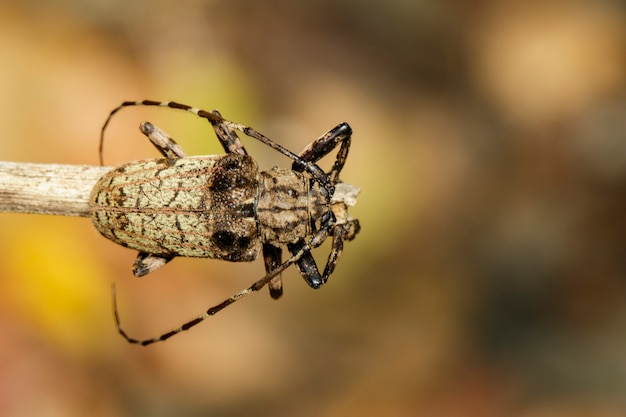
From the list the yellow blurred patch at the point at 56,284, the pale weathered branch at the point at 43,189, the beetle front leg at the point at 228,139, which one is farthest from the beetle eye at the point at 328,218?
the yellow blurred patch at the point at 56,284

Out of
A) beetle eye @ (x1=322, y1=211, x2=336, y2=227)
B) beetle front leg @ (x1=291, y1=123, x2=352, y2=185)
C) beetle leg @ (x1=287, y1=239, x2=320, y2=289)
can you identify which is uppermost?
beetle front leg @ (x1=291, y1=123, x2=352, y2=185)

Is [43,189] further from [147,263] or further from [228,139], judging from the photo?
[228,139]

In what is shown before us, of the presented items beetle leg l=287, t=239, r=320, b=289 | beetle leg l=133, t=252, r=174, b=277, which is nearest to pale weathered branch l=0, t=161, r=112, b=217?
beetle leg l=133, t=252, r=174, b=277

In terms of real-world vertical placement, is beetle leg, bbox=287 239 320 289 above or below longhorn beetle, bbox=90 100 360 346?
below

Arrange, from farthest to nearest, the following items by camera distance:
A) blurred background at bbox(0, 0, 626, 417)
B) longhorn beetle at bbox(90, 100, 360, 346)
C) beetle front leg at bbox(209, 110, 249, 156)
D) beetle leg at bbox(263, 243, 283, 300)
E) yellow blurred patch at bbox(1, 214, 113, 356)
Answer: blurred background at bbox(0, 0, 626, 417) < yellow blurred patch at bbox(1, 214, 113, 356) < beetle leg at bbox(263, 243, 283, 300) < beetle front leg at bbox(209, 110, 249, 156) < longhorn beetle at bbox(90, 100, 360, 346)

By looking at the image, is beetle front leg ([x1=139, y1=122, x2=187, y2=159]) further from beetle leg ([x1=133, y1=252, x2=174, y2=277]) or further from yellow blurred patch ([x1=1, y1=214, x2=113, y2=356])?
yellow blurred patch ([x1=1, y1=214, x2=113, y2=356])

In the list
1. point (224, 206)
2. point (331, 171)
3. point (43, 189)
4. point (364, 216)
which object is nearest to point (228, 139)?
point (224, 206)

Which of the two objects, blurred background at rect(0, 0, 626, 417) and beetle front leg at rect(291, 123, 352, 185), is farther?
blurred background at rect(0, 0, 626, 417)
